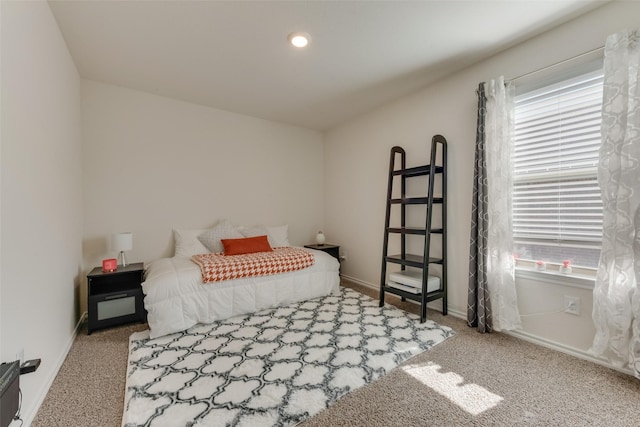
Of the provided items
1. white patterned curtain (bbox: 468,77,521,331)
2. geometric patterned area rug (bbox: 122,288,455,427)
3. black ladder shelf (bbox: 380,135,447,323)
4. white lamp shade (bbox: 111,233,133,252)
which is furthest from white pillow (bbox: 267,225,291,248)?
white patterned curtain (bbox: 468,77,521,331)

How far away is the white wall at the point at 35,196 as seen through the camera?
4.25ft

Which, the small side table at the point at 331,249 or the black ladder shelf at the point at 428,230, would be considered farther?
the small side table at the point at 331,249

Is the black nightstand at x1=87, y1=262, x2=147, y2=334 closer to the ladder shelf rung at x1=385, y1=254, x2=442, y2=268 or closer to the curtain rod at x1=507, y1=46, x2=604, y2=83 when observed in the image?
the ladder shelf rung at x1=385, y1=254, x2=442, y2=268

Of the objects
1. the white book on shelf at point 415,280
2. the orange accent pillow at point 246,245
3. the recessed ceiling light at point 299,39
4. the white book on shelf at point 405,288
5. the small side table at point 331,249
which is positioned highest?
the recessed ceiling light at point 299,39

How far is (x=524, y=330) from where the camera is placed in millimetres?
2264

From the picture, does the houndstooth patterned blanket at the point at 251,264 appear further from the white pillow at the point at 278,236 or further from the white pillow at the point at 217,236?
the white pillow at the point at 278,236

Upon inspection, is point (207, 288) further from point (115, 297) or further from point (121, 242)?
point (121, 242)

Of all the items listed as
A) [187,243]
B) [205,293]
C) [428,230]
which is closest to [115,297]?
[205,293]

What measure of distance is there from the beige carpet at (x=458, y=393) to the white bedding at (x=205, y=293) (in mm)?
384

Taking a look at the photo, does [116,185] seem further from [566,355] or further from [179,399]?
[566,355]

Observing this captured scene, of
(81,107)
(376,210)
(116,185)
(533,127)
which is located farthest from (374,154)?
Answer: (81,107)

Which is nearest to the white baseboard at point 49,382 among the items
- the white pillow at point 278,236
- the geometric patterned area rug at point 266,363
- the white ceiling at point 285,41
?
the geometric patterned area rug at point 266,363

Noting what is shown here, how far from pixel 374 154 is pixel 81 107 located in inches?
129

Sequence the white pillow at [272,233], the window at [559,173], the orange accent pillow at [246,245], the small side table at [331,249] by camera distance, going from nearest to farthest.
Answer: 1. the window at [559,173]
2. the orange accent pillow at [246,245]
3. the white pillow at [272,233]
4. the small side table at [331,249]
